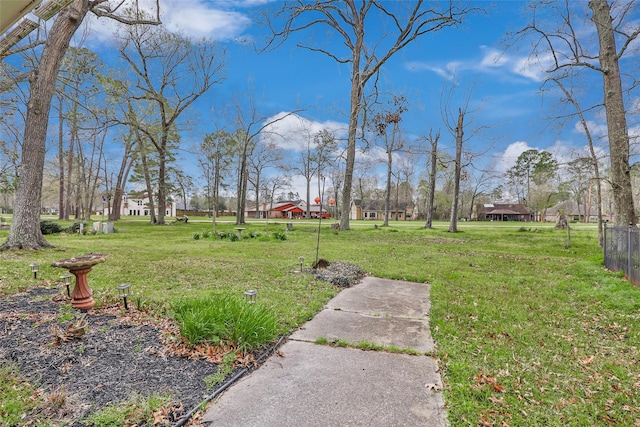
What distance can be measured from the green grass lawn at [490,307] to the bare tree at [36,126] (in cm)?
97

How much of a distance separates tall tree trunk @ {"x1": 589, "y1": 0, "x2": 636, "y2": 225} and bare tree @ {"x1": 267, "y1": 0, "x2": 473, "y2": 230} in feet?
12.0

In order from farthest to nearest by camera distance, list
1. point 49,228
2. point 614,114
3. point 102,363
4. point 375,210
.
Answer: point 375,210 → point 49,228 → point 614,114 → point 102,363

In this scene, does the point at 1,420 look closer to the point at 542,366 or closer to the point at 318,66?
the point at 542,366

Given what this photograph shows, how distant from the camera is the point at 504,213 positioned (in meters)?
56.5

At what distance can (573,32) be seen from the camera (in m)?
9.48

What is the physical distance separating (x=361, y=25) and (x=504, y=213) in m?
51.7

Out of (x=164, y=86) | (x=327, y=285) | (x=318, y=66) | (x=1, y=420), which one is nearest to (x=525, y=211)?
(x=318, y=66)

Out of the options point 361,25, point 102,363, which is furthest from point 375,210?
point 102,363

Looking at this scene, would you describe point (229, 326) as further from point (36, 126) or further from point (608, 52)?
point (608, 52)

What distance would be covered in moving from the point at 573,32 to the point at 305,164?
3021 cm

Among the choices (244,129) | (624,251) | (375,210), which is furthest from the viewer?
(375,210)

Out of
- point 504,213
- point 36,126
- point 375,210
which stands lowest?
point 504,213

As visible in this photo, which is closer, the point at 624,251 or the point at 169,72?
the point at 624,251

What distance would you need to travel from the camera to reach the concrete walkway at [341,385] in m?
2.08
